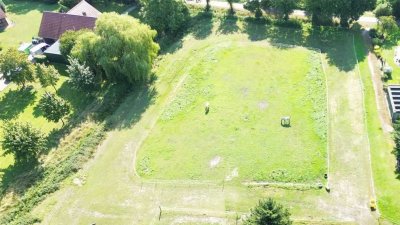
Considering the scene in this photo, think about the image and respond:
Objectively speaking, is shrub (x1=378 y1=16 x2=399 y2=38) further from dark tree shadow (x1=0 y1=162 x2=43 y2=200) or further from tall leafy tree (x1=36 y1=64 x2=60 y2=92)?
dark tree shadow (x1=0 y1=162 x2=43 y2=200)

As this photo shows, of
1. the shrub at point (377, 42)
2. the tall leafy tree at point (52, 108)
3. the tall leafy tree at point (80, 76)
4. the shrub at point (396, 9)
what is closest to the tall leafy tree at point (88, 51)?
the tall leafy tree at point (80, 76)

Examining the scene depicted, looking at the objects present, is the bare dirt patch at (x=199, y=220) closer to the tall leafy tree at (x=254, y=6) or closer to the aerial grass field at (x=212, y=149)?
the aerial grass field at (x=212, y=149)

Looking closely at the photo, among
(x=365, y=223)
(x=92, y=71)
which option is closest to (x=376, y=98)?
(x=365, y=223)

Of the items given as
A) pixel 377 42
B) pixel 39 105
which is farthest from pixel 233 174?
pixel 377 42

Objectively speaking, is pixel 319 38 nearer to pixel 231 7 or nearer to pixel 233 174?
pixel 231 7

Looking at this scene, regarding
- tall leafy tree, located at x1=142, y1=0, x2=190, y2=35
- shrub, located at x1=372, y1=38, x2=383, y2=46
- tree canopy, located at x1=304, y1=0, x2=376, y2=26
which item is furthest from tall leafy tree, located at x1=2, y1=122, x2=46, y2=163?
shrub, located at x1=372, y1=38, x2=383, y2=46
